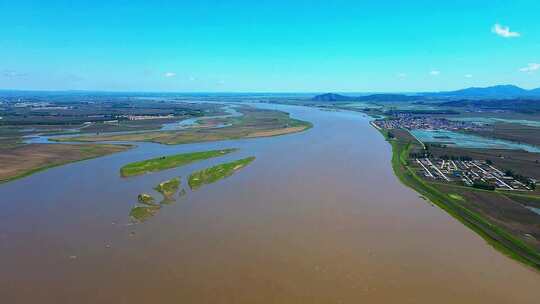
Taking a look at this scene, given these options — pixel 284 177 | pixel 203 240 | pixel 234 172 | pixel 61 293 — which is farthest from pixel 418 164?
pixel 61 293

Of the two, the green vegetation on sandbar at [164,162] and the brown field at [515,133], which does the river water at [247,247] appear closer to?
the green vegetation on sandbar at [164,162]

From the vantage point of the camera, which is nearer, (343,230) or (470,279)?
(470,279)

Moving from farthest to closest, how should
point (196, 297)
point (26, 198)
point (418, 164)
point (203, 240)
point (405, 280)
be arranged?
1. point (418, 164)
2. point (26, 198)
3. point (203, 240)
4. point (405, 280)
5. point (196, 297)

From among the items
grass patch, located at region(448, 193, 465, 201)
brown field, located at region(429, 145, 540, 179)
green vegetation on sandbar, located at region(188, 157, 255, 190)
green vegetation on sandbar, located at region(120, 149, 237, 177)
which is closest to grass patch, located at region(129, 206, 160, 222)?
green vegetation on sandbar, located at region(188, 157, 255, 190)

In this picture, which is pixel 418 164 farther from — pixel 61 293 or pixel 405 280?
pixel 61 293

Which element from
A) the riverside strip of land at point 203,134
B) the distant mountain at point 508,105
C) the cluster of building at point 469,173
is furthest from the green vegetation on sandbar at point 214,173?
the distant mountain at point 508,105

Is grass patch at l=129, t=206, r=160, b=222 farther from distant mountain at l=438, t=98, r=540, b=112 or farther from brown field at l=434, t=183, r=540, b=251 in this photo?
distant mountain at l=438, t=98, r=540, b=112

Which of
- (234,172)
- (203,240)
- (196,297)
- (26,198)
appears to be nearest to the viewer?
(196,297)

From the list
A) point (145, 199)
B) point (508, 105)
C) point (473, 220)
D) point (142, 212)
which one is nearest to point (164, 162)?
point (145, 199)
